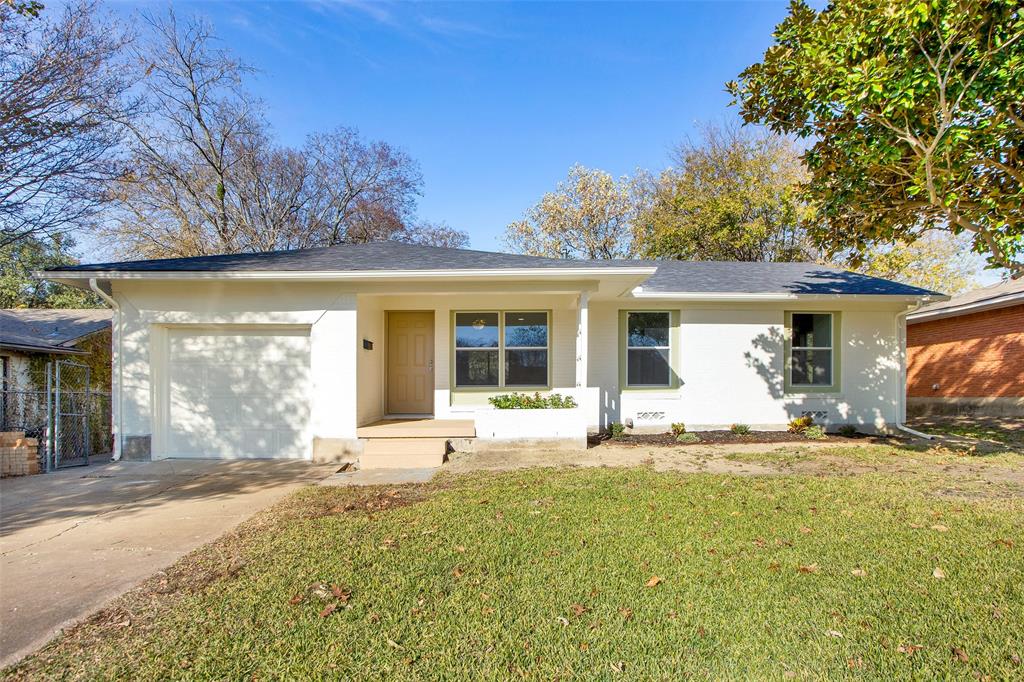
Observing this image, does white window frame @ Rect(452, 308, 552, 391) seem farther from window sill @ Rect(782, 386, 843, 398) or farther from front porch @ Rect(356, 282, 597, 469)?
window sill @ Rect(782, 386, 843, 398)

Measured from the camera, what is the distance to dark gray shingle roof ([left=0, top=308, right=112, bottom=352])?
1016cm

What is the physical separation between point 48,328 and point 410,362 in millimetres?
9377

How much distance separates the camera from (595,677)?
7.84ft

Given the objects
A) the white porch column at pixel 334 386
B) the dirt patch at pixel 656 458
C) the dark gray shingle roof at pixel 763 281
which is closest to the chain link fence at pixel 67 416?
the white porch column at pixel 334 386

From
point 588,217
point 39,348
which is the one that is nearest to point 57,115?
point 39,348

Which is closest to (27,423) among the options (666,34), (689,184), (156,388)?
(156,388)

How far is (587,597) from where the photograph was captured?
3.16 metres

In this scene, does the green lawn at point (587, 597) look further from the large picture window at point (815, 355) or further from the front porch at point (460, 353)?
the large picture window at point (815, 355)

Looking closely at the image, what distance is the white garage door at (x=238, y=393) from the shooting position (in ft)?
26.2

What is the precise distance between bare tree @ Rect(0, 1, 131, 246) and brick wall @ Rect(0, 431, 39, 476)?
5762 millimetres

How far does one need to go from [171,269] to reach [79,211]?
5.87 m

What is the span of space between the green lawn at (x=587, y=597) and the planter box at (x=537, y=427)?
300 cm

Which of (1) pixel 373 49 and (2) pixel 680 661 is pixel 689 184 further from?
(2) pixel 680 661

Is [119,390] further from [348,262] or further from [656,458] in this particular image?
[656,458]
